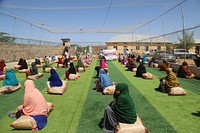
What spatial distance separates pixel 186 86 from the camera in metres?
12.1

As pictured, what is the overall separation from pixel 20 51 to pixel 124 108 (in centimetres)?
2262

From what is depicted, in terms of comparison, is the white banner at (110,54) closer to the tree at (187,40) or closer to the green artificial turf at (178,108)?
the tree at (187,40)

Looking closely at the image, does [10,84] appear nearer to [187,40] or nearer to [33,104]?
[33,104]

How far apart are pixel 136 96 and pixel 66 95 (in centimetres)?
317

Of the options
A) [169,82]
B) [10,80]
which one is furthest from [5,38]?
[169,82]

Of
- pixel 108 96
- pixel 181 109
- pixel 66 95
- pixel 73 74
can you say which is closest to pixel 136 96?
pixel 108 96

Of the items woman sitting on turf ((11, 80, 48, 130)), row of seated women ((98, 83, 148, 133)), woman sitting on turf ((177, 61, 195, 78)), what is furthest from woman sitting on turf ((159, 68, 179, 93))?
woman sitting on turf ((11, 80, 48, 130))

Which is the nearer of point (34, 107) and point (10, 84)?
point (34, 107)

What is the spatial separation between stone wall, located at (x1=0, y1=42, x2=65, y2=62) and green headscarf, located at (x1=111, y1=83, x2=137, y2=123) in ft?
60.1

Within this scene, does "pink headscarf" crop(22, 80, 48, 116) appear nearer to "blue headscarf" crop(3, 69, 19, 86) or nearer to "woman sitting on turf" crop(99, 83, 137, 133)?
"woman sitting on turf" crop(99, 83, 137, 133)

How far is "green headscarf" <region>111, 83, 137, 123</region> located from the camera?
225 inches

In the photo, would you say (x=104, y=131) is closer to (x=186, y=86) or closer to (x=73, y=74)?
(x=186, y=86)

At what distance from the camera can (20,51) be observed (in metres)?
26.0

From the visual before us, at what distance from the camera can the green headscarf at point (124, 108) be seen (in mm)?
5719
